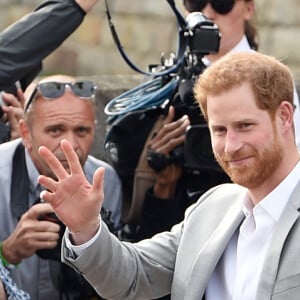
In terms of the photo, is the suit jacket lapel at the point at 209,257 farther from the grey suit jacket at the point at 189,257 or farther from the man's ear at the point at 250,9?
the man's ear at the point at 250,9

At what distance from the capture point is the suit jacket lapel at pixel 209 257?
2.77 metres

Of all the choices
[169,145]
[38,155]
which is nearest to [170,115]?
[169,145]

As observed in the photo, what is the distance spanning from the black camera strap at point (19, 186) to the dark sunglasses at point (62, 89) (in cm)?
18

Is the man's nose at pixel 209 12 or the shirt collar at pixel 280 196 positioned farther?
the man's nose at pixel 209 12

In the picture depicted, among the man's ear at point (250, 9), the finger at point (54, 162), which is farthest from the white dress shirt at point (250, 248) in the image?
the man's ear at point (250, 9)

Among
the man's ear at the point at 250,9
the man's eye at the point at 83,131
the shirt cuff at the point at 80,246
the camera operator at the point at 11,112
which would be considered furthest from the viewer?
the man's ear at the point at 250,9

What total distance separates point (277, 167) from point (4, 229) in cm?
110

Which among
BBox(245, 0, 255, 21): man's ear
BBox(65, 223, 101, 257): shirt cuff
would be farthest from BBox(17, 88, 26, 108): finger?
BBox(65, 223, 101, 257): shirt cuff

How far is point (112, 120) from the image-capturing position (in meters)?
3.88

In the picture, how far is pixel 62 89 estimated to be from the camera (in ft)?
11.9

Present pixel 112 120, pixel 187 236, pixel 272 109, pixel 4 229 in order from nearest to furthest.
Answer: pixel 272 109 < pixel 187 236 < pixel 4 229 < pixel 112 120

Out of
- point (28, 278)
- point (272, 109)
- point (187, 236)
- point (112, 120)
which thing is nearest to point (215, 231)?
point (187, 236)

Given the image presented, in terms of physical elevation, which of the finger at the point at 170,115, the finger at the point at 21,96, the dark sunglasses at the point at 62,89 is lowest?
the finger at the point at 170,115

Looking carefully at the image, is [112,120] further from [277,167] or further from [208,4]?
[277,167]
